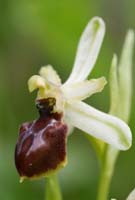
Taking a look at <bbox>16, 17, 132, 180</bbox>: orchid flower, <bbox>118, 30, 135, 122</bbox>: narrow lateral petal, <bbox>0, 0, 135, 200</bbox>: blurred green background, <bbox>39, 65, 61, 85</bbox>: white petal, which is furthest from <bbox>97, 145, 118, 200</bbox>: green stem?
<bbox>0, 0, 135, 200</bbox>: blurred green background

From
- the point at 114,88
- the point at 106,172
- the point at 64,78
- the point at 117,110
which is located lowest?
the point at 64,78

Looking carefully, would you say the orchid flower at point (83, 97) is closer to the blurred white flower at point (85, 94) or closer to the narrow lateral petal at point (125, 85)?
the blurred white flower at point (85, 94)

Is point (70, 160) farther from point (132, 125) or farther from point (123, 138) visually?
point (123, 138)

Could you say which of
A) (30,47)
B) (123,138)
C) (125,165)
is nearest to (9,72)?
(30,47)

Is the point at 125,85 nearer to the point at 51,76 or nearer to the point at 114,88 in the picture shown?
the point at 114,88

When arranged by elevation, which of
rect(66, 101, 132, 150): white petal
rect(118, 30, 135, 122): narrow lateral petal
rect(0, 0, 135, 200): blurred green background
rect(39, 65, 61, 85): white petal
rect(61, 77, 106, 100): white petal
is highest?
rect(39, 65, 61, 85): white petal

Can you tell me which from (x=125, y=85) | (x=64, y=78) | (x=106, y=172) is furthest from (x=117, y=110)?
(x=64, y=78)

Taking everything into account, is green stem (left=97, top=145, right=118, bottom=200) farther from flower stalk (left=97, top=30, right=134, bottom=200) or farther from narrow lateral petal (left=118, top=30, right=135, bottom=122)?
narrow lateral petal (left=118, top=30, right=135, bottom=122)
